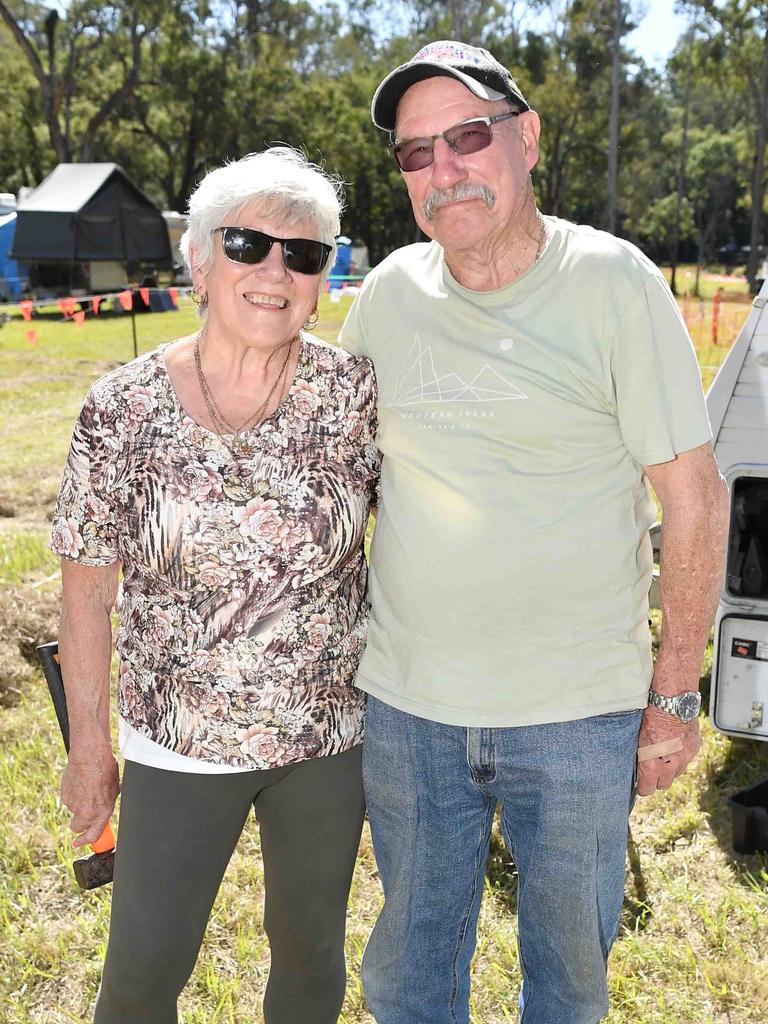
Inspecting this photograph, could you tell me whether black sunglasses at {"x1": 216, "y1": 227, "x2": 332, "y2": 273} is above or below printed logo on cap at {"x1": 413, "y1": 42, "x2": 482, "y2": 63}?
below

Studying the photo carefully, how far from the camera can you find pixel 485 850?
2092 mm

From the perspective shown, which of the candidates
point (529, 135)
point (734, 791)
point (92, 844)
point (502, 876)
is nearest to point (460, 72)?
point (529, 135)

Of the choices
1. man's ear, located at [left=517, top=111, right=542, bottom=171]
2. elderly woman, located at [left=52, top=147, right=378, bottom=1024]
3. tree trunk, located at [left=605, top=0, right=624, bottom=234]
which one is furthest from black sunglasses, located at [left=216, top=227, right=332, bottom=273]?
tree trunk, located at [left=605, top=0, right=624, bottom=234]

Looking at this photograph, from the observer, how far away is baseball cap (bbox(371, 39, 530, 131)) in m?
1.84

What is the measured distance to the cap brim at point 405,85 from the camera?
1834 millimetres

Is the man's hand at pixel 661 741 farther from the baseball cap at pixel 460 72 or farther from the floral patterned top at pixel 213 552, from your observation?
the baseball cap at pixel 460 72

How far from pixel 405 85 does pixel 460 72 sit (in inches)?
5.4

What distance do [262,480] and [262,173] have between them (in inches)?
23.7

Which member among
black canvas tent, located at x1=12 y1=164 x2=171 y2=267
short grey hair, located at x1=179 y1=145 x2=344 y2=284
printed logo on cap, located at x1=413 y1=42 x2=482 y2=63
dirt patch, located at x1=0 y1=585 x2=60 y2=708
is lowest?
dirt patch, located at x1=0 y1=585 x2=60 y2=708

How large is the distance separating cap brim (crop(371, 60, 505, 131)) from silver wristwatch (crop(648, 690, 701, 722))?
122 cm

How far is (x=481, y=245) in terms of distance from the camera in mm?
1857

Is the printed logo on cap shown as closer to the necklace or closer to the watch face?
the necklace

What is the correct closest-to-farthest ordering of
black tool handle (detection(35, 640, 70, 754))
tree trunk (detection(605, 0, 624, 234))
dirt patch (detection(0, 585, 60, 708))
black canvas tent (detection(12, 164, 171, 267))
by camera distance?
1. black tool handle (detection(35, 640, 70, 754))
2. dirt patch (detection(0, 585, 60, 708))
3. black canvas tent (detection(12, 164, 171, 267))
4. tree trunk (detection(605, 0, 624, 234))

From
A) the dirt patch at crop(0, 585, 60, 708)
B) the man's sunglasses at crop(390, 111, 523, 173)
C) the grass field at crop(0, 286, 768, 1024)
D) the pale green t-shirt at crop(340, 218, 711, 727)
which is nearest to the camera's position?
the pale green t-shirt at crop(340, 218, 711, 727)
